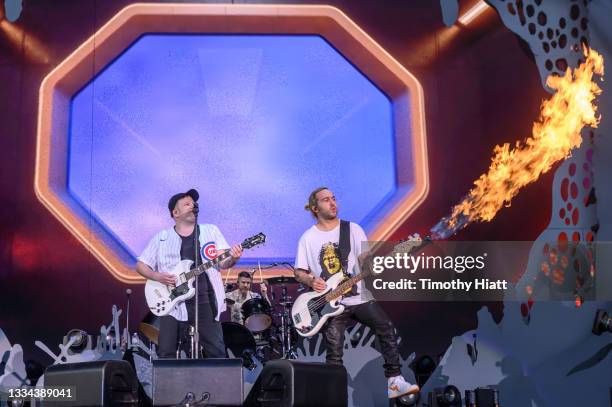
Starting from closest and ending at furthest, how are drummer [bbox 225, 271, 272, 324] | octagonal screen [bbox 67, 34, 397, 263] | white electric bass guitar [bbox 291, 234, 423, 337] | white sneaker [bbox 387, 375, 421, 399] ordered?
1. white sneaker [bbox 387, 375, 421, 399]
2. white electric bass guitar [bbox 291, 234, 423, 337]
3. drummer [bbox 225, 271, 272, 324]
4. octagonal screen [bbox 67, 34, 397, 263]

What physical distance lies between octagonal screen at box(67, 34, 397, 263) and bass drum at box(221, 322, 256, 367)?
65 cm

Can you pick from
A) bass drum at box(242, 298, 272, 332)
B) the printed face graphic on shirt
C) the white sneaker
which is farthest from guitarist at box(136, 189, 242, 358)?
the white sneaker

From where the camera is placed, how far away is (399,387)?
6645 millimetres

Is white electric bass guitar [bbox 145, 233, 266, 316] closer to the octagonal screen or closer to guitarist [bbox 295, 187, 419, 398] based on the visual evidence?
the octagonal screen

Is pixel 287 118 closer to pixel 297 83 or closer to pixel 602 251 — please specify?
pixel 297 83

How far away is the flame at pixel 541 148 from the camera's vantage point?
7.52 meters

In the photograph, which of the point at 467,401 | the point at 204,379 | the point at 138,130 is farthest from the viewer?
the point at 138,130

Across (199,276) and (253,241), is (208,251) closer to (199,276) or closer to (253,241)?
(199,276)

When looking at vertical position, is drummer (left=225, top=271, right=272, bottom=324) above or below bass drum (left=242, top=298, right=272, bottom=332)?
above

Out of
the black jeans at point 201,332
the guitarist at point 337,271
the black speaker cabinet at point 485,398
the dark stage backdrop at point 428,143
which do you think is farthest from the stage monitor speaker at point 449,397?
the black jeans at point 201,332

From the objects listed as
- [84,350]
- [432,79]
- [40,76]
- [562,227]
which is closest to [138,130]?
[40,76]

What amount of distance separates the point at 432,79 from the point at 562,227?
1.79 metres

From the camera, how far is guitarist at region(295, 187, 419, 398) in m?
6.70

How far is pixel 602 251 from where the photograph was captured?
7.57m
